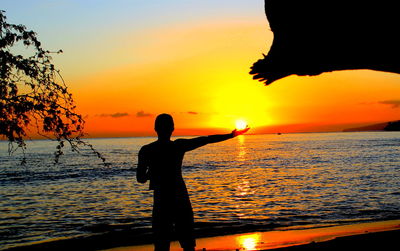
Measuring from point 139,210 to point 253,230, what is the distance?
7142mm

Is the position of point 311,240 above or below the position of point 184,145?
below

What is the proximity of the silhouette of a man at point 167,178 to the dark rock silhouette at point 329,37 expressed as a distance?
64.1 inches

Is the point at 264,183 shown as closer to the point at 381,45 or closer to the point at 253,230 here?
the point at 253,230

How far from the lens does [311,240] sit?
34.5 ft

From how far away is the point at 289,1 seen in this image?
535 cm

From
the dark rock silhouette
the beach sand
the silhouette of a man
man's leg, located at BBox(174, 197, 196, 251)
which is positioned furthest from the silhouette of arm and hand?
the beach sand

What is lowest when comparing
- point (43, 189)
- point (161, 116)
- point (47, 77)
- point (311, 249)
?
point (43, 189)

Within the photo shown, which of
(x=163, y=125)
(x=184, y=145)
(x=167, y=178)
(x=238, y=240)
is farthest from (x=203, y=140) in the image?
(x=238, y=240)

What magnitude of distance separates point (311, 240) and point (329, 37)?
6.93 metres

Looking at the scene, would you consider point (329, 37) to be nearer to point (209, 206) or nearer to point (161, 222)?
point (161, 222)

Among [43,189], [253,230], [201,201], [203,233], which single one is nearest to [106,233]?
[203,233]

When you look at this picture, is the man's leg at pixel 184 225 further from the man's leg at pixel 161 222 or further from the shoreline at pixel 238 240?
the shoreline at pixel 238 240

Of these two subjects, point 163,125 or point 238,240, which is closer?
point 163,125

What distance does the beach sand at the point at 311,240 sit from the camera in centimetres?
731
